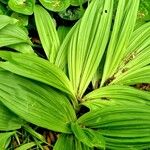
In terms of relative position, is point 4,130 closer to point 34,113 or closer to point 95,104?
point 34,113

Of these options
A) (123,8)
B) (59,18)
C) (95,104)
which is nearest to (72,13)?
(59,18)

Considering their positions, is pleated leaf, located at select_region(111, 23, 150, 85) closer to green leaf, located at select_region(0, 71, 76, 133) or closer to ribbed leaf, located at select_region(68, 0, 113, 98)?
ribbed leaf, located at select_region(68, 0, 113, 98)

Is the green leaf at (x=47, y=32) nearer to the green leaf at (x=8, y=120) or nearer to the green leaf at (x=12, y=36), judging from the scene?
the green leaf at (x=12, y=36)

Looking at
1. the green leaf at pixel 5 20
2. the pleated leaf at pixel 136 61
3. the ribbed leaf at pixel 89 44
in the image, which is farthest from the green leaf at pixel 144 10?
the green leaf at pixel 5 20

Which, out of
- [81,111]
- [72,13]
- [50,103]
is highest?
[72,13]

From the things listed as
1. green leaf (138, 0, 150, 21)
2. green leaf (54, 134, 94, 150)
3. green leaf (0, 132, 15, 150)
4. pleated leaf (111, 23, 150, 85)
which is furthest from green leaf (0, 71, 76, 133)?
green leaf (138, 0, 150, 21)

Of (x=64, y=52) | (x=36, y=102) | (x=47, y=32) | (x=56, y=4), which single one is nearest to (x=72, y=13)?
(x=56, y=4)
